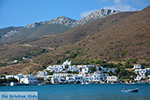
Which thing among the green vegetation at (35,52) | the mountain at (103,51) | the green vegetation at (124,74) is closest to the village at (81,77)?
the green vegetation at (124,74)


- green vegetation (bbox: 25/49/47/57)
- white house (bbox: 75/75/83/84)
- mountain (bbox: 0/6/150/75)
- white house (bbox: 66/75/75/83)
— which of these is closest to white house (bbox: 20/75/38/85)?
white house (bbox: 66/75/75/83)

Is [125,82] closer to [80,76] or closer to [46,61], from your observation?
[80,76]

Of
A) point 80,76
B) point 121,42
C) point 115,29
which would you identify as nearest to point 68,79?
point 80,76

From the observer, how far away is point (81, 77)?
118m

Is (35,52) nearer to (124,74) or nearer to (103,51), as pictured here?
(103,51)

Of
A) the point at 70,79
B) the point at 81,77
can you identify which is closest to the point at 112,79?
the point at 81,77

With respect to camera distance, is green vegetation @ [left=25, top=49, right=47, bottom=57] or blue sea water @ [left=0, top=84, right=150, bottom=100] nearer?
blue sea water @ [left=0, top=84, right=150, bottom=100]

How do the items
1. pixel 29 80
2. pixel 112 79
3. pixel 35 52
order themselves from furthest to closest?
pixel 35 52 < pixel 29 80 < pixel 112 79

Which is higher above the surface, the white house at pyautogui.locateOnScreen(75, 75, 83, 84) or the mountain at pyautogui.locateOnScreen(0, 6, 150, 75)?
the mountain at pyautogui.locateOnScreen(0, 6, 150, 75)

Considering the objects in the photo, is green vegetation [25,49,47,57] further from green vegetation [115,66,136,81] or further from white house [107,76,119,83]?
white house [107,76,119,83]

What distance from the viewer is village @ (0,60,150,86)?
11066 cm

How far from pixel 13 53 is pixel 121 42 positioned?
75.5 metres

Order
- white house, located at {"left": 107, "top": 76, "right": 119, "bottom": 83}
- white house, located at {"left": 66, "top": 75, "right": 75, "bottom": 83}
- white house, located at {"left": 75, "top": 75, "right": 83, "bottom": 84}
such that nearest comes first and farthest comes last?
white house, located at {"left": 107, "top": 76, "right": 119, "bottom": 83} < white house, located at {"left": 75, "top": 75, "right": 83, "bottom": 84} < white house, located at {"left": 66, "top": 75, "right": 75, "bottom": 83}

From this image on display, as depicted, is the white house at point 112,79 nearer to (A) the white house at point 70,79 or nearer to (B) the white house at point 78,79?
(B) the white house at point 78,79
